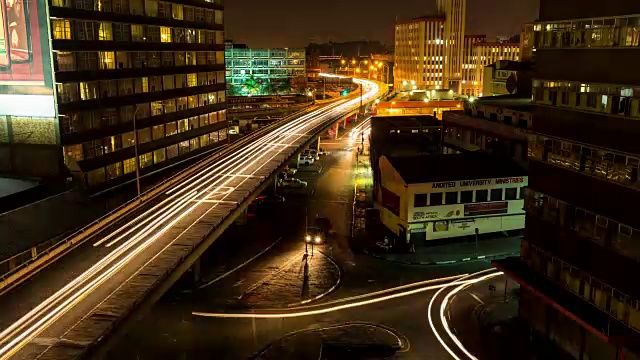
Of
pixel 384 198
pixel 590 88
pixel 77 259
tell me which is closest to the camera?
pixel 590 88

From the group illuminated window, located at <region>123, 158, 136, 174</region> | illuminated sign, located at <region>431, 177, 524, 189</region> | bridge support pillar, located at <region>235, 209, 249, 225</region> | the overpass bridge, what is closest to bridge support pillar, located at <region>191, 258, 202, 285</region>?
the overpass bridge

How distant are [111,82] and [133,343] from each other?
3116 cm

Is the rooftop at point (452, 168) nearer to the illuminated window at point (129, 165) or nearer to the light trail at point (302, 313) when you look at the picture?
the light trail at point (302, 313)

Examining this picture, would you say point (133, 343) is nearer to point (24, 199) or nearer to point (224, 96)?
point (24, 199)

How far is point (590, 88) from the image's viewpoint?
2658 cm

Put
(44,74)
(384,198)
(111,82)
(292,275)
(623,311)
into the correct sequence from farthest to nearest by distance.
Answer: (111,82) → (384,198) → (44,74) → (292,275) → (623,311)

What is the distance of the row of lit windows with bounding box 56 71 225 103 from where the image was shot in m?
49.0

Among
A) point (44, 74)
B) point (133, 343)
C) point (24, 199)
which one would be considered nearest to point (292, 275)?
point (133, 343)

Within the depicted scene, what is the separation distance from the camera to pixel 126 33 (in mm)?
57281

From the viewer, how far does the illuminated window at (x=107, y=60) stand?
53.0m

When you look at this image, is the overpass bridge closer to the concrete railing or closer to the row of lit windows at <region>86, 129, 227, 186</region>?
the concrete railing

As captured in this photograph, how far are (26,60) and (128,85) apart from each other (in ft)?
36.7

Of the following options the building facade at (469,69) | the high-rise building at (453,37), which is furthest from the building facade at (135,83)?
the building facade at (469,69)

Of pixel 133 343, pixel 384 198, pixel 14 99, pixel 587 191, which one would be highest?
pixel 14 99
